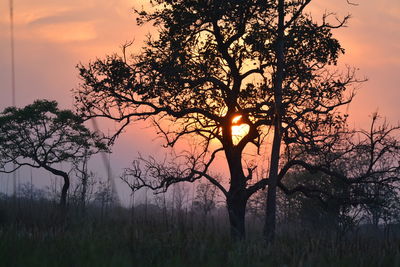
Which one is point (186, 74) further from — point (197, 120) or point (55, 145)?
point (55, 145)

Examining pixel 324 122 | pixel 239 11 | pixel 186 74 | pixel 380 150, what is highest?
pixel 239 11

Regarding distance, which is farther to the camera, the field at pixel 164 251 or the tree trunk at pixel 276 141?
the tree trunk at pixel 276 141

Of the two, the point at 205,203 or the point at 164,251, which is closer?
the point at 164,251

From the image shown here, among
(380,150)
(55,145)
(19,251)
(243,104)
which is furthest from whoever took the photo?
(55,145)

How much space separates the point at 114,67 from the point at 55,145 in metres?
18.6

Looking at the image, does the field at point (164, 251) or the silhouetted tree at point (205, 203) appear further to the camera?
the silhouetted tree at point (205, 203)

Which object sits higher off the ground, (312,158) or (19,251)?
(312,158)

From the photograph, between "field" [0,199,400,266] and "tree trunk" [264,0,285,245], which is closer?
"field" [0,199,400,266]

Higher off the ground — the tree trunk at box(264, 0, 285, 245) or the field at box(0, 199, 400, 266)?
the tree trunk at box(264, 0, 285, 245)

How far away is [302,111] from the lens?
19953 millimetres

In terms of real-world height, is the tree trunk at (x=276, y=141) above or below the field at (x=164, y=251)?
above

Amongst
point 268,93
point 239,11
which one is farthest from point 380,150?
point 239,11

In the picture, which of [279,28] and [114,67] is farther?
[114,67]

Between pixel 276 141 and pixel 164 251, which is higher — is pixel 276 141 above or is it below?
above
